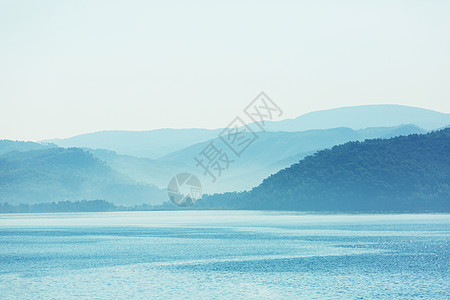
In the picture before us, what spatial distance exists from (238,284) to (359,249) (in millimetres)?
31779

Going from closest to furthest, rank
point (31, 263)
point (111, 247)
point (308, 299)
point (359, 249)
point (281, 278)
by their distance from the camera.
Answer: point (308, 299), point (281, 278), point (31, 263), point (359, 249), point (111, 247)

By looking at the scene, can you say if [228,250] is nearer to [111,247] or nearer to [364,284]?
[111,247]

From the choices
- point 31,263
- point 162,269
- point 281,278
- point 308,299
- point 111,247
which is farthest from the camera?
point 111,247

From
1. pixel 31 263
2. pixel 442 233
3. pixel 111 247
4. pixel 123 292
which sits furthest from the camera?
pixel 442 233

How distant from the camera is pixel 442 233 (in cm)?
10188

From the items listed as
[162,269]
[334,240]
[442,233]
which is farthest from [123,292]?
[442,233]

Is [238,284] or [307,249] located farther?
[307,249]

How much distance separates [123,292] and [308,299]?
14.2 metres

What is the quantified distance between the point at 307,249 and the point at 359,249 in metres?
6.58

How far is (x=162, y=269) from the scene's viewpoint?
6266 cm

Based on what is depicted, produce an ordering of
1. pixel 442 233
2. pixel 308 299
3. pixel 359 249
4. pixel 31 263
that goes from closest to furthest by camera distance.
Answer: pixel 308 299 → pixel 31 263 → pixel 359 249 → pixel 442 233

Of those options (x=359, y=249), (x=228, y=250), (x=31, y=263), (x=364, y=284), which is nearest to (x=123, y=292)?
(x=364, y=284)

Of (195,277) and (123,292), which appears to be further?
(195,277)

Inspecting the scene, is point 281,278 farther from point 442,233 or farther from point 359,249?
point 442,233
